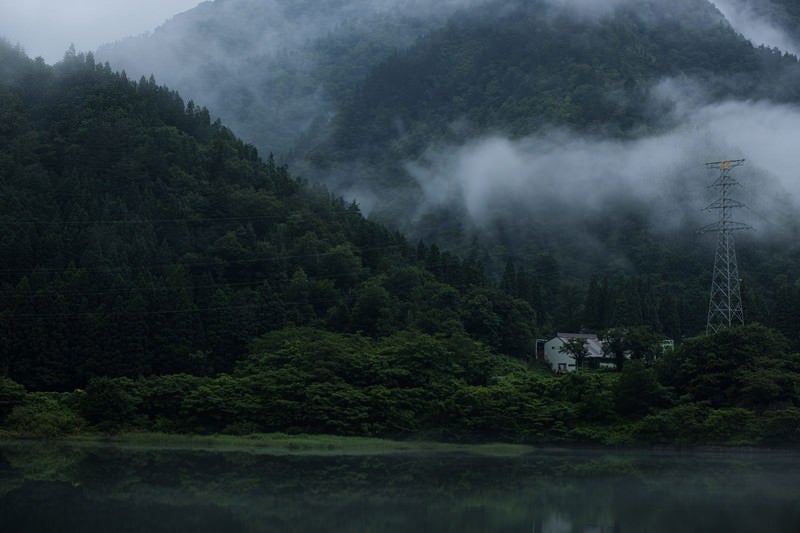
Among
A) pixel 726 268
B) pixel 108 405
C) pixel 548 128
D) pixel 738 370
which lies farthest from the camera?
pixel 548 128

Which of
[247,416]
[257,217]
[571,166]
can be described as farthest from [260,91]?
[247,416]

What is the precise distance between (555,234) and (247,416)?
61589mm

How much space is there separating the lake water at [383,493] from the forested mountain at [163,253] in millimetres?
12730

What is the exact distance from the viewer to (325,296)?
202ft

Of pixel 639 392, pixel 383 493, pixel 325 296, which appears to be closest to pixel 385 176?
pixel 325 296

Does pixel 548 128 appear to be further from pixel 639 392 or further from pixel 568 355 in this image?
pixel 639 392

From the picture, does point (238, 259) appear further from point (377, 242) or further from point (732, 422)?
point (732, 422)

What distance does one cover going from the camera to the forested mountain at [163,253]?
5066 cm

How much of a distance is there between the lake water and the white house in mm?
18634

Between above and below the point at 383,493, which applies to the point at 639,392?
above

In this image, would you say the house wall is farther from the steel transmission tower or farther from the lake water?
the lake water

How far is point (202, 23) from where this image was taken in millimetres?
168500

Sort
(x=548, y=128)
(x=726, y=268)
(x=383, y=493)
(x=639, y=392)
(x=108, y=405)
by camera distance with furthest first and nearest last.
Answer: (x=548, y=128) → (x=726, y=268) → (x=639, y=392) → (x=108, y=405) → (x=383, y=493)

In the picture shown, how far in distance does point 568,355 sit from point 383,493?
1278 inches
